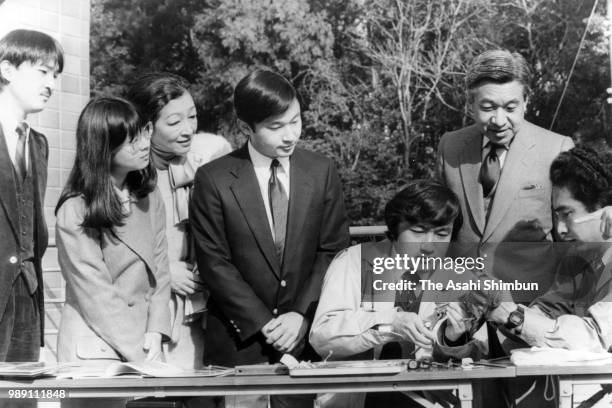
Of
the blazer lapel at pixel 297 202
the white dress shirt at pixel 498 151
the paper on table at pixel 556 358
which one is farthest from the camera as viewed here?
the white dress shirt at pixel 498 151

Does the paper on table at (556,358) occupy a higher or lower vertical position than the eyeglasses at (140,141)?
lower

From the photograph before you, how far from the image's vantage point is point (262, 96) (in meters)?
2.84

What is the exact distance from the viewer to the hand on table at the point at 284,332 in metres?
2.77

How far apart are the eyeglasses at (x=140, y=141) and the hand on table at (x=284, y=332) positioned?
0.69 m

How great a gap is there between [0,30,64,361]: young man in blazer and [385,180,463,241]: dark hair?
118cm

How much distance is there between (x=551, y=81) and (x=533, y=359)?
1.31 m

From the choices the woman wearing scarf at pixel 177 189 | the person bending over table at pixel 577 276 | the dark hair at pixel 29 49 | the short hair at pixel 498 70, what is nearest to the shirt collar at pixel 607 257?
the person bending over table at pixel 577 276

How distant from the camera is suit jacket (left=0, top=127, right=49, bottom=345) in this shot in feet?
9.33

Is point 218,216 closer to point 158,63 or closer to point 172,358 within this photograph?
point 172,358

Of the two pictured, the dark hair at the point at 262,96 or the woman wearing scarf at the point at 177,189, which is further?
the woman wearing scarf at the point at 177,189

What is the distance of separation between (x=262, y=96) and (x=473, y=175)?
767 mm

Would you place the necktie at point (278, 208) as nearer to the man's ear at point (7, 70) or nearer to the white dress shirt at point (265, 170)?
the white dress shirt at point (265, 170)

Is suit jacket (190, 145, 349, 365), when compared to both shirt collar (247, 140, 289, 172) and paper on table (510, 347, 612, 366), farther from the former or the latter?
paper on table (510, 347, 612, 366)

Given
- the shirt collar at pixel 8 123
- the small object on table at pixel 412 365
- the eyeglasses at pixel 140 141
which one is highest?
the shirt collar at pixel 8 123
